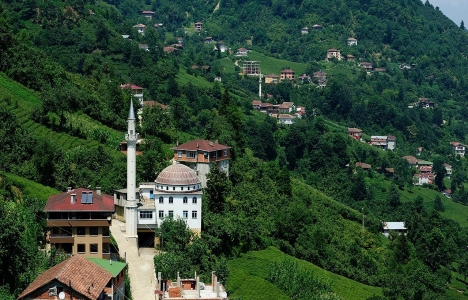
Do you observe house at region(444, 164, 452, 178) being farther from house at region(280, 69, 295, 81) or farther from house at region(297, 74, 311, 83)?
house at region(280, 69, 295, 81)

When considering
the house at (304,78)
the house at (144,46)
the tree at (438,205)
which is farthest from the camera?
the house at (304,78)

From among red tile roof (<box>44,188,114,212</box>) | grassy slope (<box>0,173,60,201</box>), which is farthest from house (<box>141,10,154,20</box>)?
red tile roof (<box>44,188,114,212</box>)

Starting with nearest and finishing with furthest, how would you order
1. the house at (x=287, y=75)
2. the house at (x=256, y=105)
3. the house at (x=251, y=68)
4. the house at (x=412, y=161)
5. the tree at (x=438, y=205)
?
the tree at (x=438, y=205) < the house at (x=412, y=161) < the house at (x=256, y=105) < the house at (x=287, y=75) < the house at (x=251, y=68)

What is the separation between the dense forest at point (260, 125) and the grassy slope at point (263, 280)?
1.00m

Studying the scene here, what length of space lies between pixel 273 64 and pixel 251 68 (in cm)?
990

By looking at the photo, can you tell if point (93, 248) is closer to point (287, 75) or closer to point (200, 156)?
point (200, 156)

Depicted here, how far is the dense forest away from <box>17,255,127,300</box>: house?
2.16 metres

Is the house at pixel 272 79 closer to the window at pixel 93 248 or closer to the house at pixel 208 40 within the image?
the house at pixel 208 40

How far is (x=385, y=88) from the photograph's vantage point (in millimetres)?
148875

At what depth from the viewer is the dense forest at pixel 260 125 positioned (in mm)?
51250

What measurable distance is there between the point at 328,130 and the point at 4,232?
82.7m

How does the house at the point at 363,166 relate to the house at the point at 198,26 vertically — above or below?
below

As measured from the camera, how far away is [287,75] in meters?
143

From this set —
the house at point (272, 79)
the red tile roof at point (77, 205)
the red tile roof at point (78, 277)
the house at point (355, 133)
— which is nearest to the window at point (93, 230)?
the red tile roof at point (77, 205)
